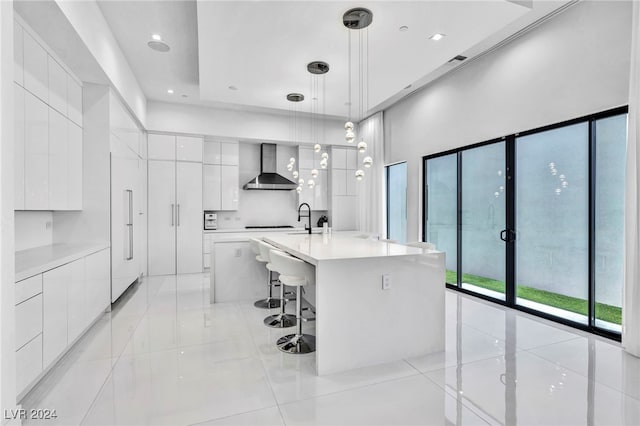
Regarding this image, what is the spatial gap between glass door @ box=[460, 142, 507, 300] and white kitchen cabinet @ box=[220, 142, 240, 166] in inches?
175

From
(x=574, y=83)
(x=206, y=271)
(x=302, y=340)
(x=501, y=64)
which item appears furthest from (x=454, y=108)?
(x=206, y=271)

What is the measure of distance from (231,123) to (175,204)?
6.46 ft

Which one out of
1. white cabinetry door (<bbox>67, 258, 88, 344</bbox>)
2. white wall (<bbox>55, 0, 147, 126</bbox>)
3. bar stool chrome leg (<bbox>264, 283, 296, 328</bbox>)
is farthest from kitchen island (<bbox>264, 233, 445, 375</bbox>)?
white wall (<bbox>55, 0, 147, 126</bbox>)

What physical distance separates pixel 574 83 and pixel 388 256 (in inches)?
110

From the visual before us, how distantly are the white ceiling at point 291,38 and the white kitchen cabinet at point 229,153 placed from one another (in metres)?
1.75

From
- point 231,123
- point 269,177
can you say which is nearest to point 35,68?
point 231,123

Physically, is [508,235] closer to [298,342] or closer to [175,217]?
[298,342]

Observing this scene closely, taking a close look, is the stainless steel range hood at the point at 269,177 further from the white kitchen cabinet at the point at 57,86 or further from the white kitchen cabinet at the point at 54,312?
the white kitchen cabinet at the point at 54,312

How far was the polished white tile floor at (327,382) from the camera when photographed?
1928mm

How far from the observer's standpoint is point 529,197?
3.97m

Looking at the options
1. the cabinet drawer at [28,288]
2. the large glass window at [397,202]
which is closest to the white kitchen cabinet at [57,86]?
the cabinet drawer at [28,288]

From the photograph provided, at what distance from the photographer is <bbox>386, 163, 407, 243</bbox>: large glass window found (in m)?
6.34

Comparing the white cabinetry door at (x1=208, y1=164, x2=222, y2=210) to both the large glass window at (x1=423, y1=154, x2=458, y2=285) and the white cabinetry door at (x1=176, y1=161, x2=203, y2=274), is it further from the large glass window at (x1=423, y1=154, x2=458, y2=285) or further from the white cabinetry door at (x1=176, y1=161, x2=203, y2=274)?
the large glass window at (x1=423, y1=154, x2=458, y2=285)

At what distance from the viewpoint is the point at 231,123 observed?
21.5 feet
